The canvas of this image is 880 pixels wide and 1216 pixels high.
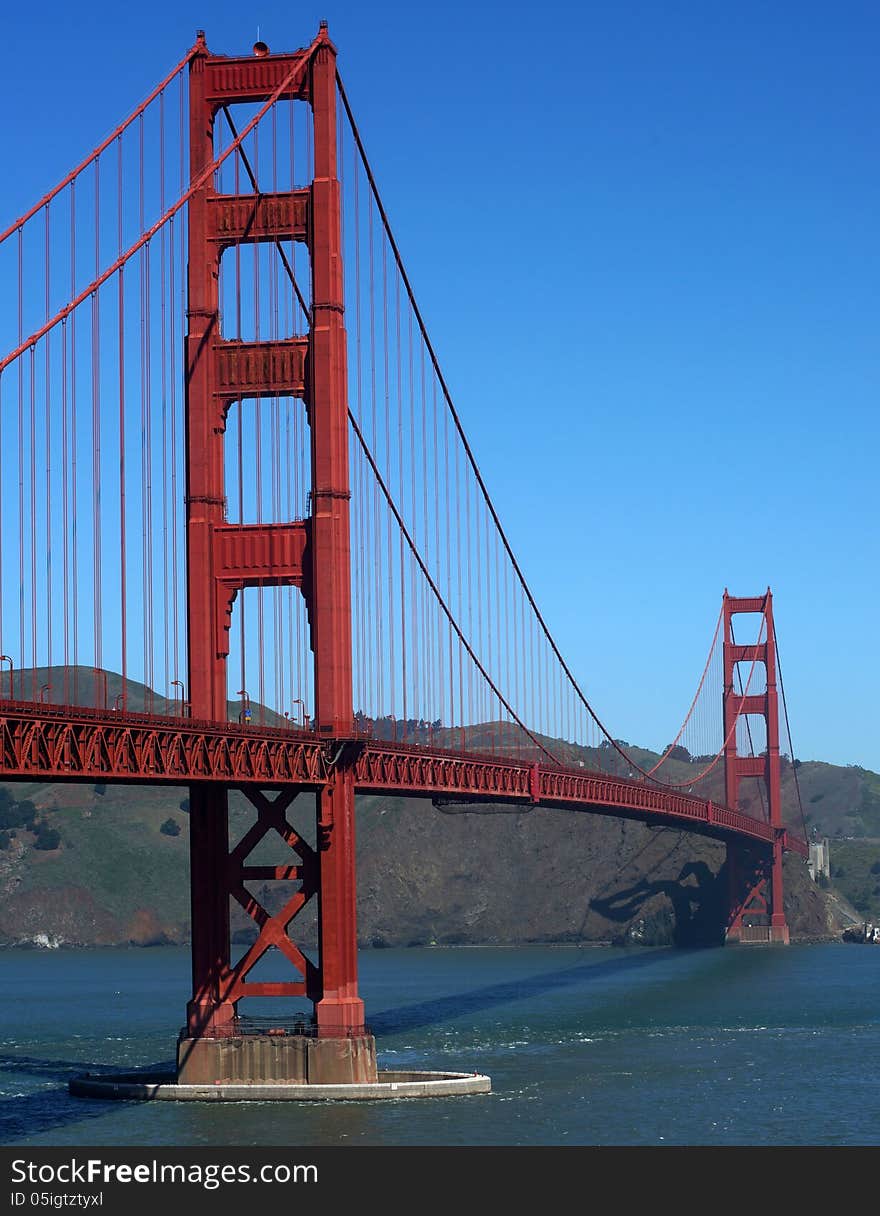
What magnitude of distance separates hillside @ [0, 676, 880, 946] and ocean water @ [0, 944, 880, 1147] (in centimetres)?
4335

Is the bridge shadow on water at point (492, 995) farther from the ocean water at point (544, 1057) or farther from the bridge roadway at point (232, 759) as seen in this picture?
the bridge roadway at point (232, 759)

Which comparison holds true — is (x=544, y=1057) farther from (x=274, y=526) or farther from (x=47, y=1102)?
(x=274, y=526)

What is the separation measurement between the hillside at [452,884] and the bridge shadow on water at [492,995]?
984 inches

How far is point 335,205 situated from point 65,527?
1514 centimetres

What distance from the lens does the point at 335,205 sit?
5884 centimetres

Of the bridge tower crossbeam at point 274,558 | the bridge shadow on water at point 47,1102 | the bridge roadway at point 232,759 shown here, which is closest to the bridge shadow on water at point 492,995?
the bridge roadway at point 232,759

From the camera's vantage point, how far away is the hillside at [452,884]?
170 meters

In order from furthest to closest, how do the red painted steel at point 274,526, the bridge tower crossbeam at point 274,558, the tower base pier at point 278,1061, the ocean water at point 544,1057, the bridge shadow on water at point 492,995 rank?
1. the bridge shadow on water at point 492,995
2. the red painted steel at point 274,526
3. the bridge tower crossbeam at point 274,558
4. the tower base pier at point 278,1061
5. the ocean water at point 544,1057

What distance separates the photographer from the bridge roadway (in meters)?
42.3

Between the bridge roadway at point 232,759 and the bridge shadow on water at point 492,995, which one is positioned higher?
the bridge roadway at point 232,759

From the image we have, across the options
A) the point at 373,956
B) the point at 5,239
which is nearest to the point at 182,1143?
the point at 5,239

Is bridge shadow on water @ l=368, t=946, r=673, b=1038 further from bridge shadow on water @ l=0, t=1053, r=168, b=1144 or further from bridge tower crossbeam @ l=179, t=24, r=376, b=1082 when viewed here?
bridge tower crossbeam @ l=179, t=24, r=376, b=1082
